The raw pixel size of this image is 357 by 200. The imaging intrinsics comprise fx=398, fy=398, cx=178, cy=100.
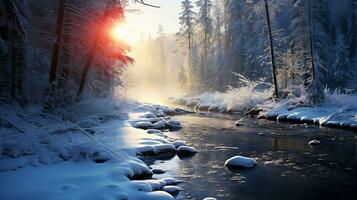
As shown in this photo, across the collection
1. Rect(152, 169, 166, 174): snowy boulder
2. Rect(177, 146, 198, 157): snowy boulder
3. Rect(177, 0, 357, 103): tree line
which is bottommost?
Rect(152, 169, 166, 174): snowy boulder

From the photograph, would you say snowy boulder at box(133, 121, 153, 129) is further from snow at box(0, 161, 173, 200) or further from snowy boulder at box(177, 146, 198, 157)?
snow at box(0, 161, 173, 200)

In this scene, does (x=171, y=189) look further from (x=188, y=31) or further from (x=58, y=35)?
(x=188, y=31)

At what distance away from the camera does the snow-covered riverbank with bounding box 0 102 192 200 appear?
26.4 feet

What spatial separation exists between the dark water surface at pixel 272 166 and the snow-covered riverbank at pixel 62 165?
101cm

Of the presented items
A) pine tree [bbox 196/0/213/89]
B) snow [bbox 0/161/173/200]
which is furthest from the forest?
pine tree [bbox 196/0/213/89]

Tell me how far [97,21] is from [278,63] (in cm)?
2262

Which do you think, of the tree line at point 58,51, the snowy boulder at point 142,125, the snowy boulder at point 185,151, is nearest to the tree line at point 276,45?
the snowy boulder at point 142,125

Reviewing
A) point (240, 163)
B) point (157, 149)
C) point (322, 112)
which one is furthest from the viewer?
point (322, 112)

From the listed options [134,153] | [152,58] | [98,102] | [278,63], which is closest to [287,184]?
[134,153]

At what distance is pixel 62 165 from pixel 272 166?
5.99 metres

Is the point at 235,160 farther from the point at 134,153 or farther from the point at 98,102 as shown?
the point at 98,102

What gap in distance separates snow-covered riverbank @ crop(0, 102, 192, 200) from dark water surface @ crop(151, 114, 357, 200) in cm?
101

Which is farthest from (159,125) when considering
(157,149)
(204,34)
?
(204,34)

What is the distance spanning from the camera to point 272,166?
38.7ft
